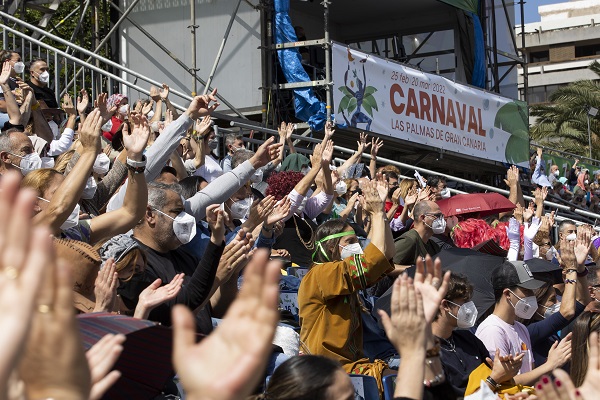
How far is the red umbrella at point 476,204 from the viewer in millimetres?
12703

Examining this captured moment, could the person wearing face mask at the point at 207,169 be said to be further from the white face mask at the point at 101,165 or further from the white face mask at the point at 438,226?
the white face mask at the point at 438,226

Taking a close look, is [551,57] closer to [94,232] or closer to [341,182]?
[341,182]

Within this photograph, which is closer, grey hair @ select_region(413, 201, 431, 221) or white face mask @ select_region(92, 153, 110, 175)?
white face mask @ select_region(92, 153, 110, 175)

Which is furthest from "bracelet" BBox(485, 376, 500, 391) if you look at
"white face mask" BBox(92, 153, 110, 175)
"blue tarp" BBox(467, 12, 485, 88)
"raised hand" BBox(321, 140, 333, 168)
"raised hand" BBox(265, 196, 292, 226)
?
"blue tarp" BBox(467, 12, 485, 88)

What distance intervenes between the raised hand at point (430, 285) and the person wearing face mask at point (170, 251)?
1615 mm

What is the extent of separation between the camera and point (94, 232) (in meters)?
5.63

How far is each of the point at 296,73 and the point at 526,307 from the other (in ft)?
30.7

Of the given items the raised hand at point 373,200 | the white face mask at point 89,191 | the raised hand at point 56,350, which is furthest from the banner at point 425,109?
the raised hand at point 56,350

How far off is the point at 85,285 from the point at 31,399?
231 centimetres

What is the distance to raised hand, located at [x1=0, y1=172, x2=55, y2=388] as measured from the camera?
5.55 feet

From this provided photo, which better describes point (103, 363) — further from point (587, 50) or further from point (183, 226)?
point (587, 50)

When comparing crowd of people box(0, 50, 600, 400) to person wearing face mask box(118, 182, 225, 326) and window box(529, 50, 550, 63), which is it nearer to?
person wearing face mask box(118, 182, 225, 326)

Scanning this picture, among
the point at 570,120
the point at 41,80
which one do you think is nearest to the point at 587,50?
the point at 570,120

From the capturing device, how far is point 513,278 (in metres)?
7.32
